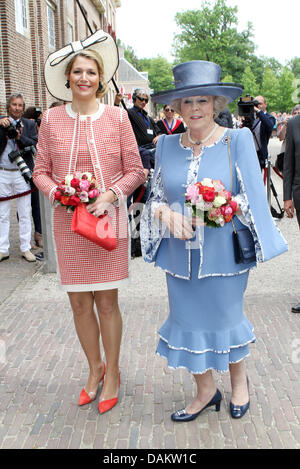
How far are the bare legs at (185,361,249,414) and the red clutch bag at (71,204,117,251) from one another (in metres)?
0.99

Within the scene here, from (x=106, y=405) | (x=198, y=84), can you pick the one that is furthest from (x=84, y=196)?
(x=106, y=405)

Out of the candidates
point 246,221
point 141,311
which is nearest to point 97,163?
point 246,221

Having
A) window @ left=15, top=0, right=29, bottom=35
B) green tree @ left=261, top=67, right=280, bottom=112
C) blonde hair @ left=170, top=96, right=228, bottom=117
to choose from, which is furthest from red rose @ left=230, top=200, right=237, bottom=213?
green tree @ left=261, top=67, right=280, bottom=112

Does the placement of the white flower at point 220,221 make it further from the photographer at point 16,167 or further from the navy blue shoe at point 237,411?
the photographer at point 16,167

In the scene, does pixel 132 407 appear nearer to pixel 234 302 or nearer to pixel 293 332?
pixel 234 302

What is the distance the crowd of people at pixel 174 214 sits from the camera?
2.68 meters

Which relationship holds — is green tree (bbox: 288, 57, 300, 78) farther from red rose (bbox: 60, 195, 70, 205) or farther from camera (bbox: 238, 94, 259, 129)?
red rose (bbox: 60, 195, 70, 205)

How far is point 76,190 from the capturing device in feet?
9.23

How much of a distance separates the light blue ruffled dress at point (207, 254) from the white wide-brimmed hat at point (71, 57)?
0.68 meters

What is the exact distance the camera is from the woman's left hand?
2.89 metres

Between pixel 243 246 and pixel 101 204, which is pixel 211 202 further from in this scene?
pixel 101 204

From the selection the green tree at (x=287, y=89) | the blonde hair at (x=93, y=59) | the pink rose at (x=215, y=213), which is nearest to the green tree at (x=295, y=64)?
the green tree at (x=287, y=89)

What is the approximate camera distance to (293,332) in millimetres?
4391

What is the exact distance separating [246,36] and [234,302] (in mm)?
79867
